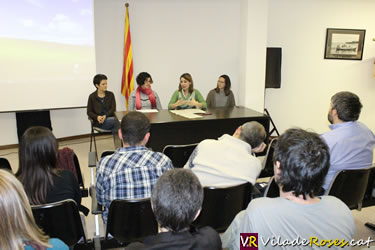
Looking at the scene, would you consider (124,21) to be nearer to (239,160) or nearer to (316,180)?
(239,160)

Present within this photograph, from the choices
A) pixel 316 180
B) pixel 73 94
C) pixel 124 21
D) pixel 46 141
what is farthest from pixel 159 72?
pixel 316 180

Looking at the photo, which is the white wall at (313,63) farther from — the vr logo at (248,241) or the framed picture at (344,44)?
the vr logo at (248,241)

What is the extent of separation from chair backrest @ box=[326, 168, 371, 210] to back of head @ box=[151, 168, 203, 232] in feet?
4.51

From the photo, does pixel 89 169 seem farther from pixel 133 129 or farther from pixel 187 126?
pixel 133 129

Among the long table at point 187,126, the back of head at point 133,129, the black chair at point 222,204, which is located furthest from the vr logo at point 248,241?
the long table at point 187,126

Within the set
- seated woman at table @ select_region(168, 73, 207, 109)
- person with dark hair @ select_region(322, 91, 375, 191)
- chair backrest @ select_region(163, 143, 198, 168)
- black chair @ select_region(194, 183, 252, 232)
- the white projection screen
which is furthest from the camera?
seated woman at table @ select_region(168, 73, 207, 109)

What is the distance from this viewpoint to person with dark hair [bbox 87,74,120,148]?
4.84m

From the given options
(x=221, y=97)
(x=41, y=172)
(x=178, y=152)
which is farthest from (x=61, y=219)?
(x=221, y=97)

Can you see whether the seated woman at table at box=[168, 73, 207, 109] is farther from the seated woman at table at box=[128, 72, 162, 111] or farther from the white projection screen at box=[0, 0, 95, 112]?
the white projection screen at box=[0, 0, 95, 112]

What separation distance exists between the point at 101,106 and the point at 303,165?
4.12m

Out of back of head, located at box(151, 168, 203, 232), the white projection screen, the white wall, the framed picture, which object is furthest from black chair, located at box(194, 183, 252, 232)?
the framed picture

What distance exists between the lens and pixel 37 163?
6.41ft

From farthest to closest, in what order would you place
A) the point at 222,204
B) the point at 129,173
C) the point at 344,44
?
the point at 344,44
the point at 222,204
the point at 129,173

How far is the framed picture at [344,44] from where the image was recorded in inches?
Answer: 250
